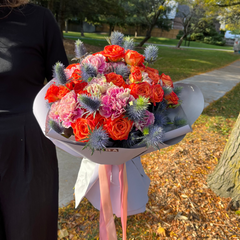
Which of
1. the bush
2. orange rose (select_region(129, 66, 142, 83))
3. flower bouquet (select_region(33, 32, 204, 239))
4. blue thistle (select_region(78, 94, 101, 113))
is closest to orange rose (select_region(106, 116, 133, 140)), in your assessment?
flower bouquet (select_region(33, 32, 204, 239))

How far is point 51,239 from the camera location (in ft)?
5.88

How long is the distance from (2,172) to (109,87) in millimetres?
1019

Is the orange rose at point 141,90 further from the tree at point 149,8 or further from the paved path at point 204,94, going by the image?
the tree at point 149,8

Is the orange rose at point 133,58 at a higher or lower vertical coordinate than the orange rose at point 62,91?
higher

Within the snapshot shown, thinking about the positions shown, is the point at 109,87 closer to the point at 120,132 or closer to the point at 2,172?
the point at 120,132

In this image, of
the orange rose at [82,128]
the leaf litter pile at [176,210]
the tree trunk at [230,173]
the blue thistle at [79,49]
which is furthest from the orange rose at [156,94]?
the tree trunk at [230,173]

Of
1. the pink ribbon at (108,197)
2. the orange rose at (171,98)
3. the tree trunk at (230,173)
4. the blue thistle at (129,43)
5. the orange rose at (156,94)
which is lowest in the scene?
the tree trunk at (230,173)

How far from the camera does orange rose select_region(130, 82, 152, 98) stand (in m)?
1.11

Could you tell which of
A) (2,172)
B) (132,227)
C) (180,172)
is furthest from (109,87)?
(180,172)

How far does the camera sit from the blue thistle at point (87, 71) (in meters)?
1.17

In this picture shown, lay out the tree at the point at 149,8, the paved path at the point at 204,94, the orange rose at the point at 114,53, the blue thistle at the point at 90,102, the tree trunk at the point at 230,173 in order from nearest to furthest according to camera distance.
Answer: the blue thistle at the point at 90,102, the orange rose at the point at 114,53, the tree trunk at the point at 230,173, the paved path at the point at 204,94, the tree at the point at 149,8

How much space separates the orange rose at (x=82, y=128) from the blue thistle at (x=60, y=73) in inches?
10.7

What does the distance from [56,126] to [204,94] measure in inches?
276

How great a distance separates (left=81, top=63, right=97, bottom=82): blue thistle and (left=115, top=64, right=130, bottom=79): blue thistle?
0.14m
